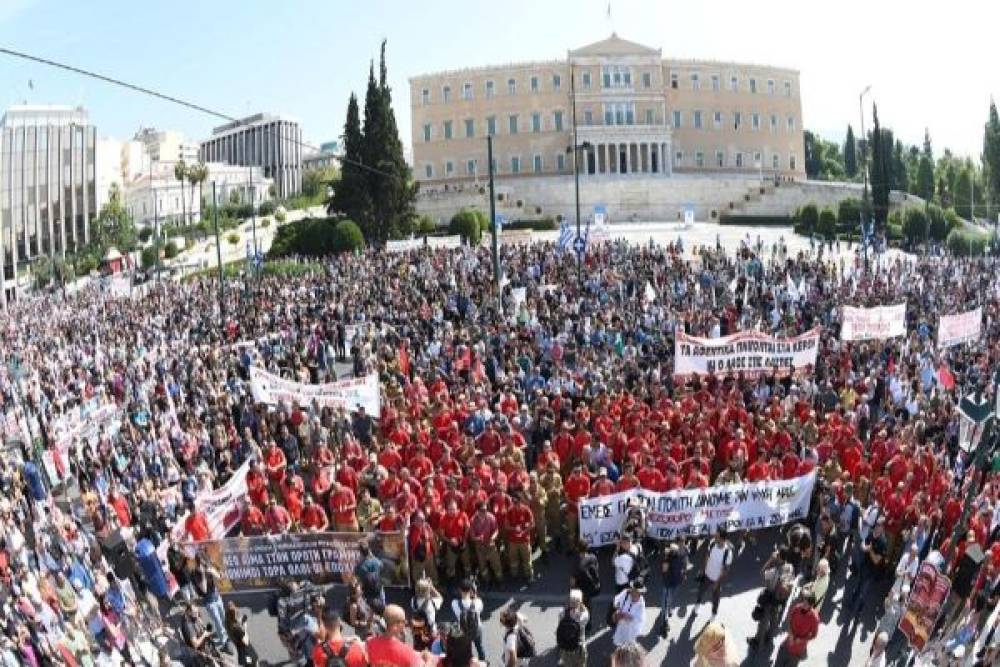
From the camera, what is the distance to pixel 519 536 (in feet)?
44.1

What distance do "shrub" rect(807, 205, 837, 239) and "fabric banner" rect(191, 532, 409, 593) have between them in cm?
5513

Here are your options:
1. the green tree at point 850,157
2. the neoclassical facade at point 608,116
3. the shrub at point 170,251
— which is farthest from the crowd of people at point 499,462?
the green tree at point 850,157

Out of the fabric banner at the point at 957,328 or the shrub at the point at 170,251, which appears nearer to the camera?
the fabric banner at the point at 957,328

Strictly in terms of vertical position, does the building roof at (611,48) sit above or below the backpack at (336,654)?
above

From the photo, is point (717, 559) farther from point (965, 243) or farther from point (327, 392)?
point (965, 243)

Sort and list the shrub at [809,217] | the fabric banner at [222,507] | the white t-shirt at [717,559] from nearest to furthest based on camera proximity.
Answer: the white t-shirt at [717,559] → the fabric banner at [222,507] → the shrub at [809,217]

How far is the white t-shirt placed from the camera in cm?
1232

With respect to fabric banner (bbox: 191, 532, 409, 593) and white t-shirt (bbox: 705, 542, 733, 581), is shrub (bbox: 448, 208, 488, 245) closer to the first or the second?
fabric banner (bbox: 191, 532, 409, 593)

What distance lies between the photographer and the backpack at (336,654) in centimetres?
818

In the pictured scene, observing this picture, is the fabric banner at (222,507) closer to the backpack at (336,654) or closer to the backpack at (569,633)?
the backpack at (336,654)

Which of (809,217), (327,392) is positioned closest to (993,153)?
(809,217)

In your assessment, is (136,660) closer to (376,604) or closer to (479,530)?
(376,604)

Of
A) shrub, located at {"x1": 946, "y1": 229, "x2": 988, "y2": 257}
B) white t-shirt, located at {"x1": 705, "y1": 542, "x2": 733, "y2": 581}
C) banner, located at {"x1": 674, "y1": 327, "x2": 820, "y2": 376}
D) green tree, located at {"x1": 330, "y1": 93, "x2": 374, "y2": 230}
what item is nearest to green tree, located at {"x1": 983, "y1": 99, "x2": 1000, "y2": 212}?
shrub, located at {"x1": 946, "y1": 229, "x2": 988, "y2": 257}

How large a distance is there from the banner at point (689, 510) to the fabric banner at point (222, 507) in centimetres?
483
